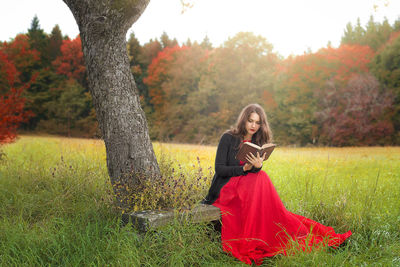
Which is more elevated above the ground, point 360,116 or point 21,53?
point 21,53

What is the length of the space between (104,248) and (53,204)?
1687mm

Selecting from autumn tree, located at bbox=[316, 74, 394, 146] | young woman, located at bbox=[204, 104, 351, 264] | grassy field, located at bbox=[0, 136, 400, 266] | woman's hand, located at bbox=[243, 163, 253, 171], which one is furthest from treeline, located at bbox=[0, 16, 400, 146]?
woman's hand, located at bbox=[243, 163, 253, 171]

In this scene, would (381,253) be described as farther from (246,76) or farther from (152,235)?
(246,76)

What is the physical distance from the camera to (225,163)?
3826 mm

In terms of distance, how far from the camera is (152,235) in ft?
10.2

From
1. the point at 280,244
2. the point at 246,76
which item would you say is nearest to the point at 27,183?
the point at 280,244

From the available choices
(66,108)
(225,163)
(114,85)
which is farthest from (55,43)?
(225,163)

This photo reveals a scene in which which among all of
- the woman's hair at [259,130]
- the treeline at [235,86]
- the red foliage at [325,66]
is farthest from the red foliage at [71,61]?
the woman's hair at [259,130]

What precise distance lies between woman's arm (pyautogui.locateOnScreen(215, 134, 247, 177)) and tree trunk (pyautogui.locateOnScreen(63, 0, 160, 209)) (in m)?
0.80

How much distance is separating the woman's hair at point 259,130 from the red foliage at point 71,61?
83.7ft

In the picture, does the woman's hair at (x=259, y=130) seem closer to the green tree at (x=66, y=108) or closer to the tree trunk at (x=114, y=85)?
the tree trunk at (x=114, y=85)

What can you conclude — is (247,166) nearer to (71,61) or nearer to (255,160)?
(255,160)

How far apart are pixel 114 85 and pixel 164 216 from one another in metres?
1.74

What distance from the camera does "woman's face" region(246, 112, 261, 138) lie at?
3.94 m
